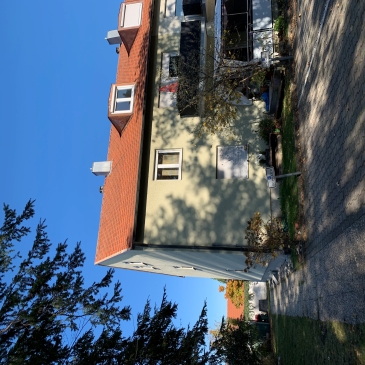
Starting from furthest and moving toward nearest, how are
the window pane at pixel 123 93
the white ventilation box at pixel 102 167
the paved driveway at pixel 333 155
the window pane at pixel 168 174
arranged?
1. the white ventilation box at pixel 102 167
2. the window pane at pixel 123 93
3. the window pane at pixel 168 174
4. the paved driveway at pixel 333 155

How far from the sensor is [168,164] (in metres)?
13.2

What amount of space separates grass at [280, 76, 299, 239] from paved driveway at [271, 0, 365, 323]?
821 millimetres

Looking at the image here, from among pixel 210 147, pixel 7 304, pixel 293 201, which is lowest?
pixel 7 304

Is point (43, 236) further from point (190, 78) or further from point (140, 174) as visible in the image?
point (190, 78)

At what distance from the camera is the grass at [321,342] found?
6035 mm

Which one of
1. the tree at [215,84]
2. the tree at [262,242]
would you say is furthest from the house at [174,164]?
the tree at [262,242]

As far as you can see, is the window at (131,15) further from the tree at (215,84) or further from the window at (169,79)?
the tree at (215,84)

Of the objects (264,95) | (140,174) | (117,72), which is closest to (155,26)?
(117,72)

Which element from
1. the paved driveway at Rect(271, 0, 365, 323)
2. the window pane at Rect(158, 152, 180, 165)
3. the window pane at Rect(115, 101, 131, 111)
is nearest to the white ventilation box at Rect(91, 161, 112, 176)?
the window pane at Rect(115, 101, 131, 111)

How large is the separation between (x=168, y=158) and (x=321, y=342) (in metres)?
8.12

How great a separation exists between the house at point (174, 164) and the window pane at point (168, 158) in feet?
0.13

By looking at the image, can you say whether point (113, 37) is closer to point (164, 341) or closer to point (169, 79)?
point (169, 79)

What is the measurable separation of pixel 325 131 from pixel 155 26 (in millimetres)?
9973

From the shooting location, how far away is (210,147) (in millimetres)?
13023
